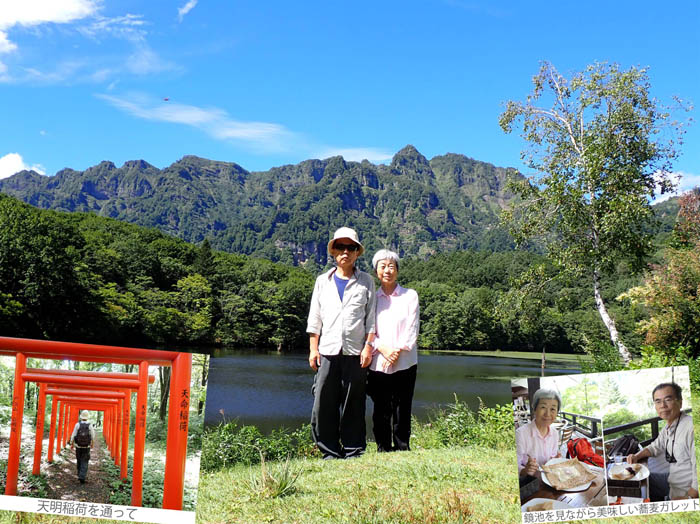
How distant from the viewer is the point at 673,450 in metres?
2.96

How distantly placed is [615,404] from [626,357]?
866cm

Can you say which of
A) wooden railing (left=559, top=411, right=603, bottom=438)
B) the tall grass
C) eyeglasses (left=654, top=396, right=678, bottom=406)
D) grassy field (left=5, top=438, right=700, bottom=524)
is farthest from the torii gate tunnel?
eyeglasses (left=654, top=396, right=678, bottom=406)

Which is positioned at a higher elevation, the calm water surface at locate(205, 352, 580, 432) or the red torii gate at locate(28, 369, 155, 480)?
the red torii gate at locate(28, 369, 155, 480)

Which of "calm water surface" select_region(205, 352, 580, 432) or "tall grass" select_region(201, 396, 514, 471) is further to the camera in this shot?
"calm water surface" select_region(205, 352, 580, 432)

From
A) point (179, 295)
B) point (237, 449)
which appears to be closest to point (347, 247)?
point (237, 449)

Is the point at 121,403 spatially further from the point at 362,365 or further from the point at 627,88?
the point at 627,88

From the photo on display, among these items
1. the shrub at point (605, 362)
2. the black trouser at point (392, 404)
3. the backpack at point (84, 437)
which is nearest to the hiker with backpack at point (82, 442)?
the backpack at point (84, 437)

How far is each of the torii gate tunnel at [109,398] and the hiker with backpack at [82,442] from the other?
4 centimetres

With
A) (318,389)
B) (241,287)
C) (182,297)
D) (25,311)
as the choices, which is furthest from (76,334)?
(318,389)

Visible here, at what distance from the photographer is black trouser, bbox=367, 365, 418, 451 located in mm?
4160

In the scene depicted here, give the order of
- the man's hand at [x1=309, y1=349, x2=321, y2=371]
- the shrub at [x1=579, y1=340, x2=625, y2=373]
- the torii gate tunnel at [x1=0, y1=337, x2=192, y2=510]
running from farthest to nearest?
the shrub at [x1=579, y1=340, x2=625, y2=373] < the man's hand at [x1=309, y1=349, x2=321, y2=371] < the torii gate tunnel at [x1=0, y1=337, x2=192, y2=510]

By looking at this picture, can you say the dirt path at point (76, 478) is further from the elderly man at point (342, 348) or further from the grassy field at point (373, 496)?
the elderly man at point (342, 348)

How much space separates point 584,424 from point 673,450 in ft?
1.77

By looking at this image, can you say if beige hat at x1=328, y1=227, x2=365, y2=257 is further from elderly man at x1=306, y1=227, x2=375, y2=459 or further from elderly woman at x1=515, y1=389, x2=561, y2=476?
elderly woman at x1=515, y1=389, x2=561, y2=476
